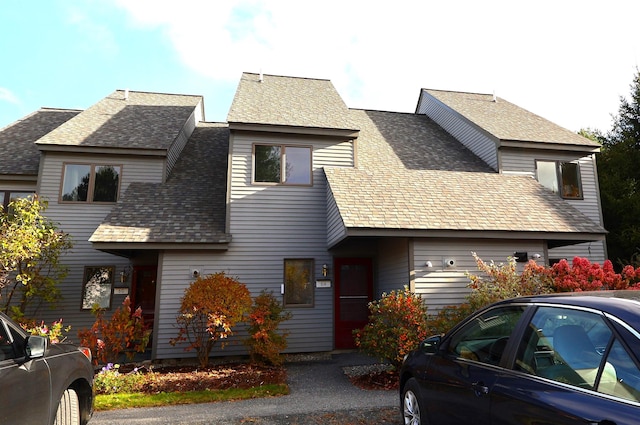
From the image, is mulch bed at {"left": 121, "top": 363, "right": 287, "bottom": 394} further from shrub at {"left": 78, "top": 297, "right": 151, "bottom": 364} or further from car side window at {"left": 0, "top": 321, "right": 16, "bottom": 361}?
car side window at {"left": 0, "top": 321, "right": 16, "bottom": 361}

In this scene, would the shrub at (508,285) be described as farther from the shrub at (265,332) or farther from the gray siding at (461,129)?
the gray siding at (461,129)

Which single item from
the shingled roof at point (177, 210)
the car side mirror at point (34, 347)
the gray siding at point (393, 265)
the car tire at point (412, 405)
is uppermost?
the shingled roof at point (177, 210)

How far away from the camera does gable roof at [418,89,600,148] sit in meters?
13.5

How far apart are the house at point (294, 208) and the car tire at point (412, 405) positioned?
4.30 metres

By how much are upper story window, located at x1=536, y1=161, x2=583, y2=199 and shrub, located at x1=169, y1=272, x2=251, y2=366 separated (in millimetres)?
10839

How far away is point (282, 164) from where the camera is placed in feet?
37.2

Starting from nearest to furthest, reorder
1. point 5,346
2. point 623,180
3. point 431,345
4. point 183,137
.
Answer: point 5,346
point 431,345
point 183,137
point 623,180

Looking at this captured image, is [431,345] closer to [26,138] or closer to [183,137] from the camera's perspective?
[183,137]

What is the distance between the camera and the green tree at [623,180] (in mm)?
15905

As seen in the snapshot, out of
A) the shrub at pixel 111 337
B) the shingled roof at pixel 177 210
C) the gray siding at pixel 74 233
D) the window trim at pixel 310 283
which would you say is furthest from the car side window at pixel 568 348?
the gray siding at pixel 74 233

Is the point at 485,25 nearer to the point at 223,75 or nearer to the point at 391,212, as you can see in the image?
the point at 391,212

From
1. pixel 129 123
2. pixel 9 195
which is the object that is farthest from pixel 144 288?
pixel 129 123

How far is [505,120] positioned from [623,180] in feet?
23.7

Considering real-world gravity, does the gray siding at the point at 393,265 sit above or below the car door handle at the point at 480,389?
above
